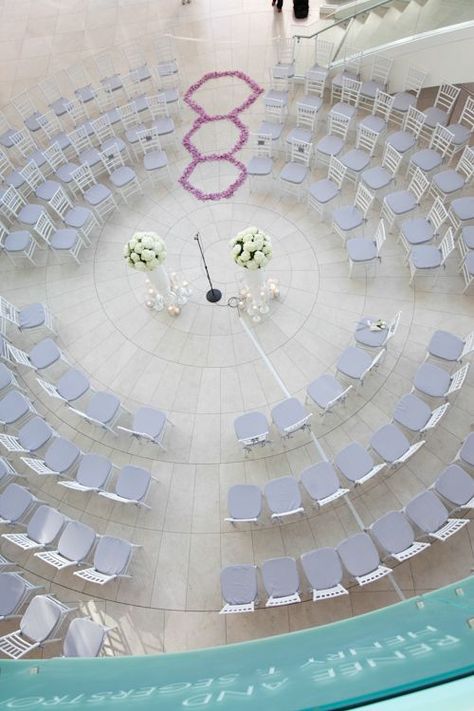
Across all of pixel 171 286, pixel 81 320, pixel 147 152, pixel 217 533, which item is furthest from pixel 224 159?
pixel 217 533

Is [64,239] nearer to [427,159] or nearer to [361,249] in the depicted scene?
[361,249]

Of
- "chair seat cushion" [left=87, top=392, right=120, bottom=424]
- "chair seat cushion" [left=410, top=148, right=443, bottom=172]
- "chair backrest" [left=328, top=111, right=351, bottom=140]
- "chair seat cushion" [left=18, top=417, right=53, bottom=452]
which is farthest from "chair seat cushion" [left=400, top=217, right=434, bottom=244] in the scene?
"chair seat cushion" [left=18, top=417, right=53, bottom=452]

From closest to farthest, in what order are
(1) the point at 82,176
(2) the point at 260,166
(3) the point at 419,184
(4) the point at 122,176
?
(3) the point at 419,184
(2) the point at 260,166
(4) the point at 122,176
(1) the point at 82,176

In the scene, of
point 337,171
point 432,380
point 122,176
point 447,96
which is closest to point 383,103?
point 447,96

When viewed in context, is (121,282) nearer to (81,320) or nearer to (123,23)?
(81,320)

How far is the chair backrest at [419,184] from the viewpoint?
10.3 metres

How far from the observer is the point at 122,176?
453 inches

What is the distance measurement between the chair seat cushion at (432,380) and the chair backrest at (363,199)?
3.81m

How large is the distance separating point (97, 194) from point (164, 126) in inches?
107

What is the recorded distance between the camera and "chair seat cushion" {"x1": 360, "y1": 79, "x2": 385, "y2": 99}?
1215 centimetres

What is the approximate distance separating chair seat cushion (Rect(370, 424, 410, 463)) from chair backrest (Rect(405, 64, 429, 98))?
29.2ft

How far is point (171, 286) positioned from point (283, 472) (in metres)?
4.73

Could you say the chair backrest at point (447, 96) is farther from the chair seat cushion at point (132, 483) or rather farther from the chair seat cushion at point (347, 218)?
the chair seat cushion at point (132, 483)

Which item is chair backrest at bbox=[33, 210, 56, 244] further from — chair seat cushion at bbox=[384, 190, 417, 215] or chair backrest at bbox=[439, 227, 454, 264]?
chair backrest at bbox=[439, 227, 454, 264]
